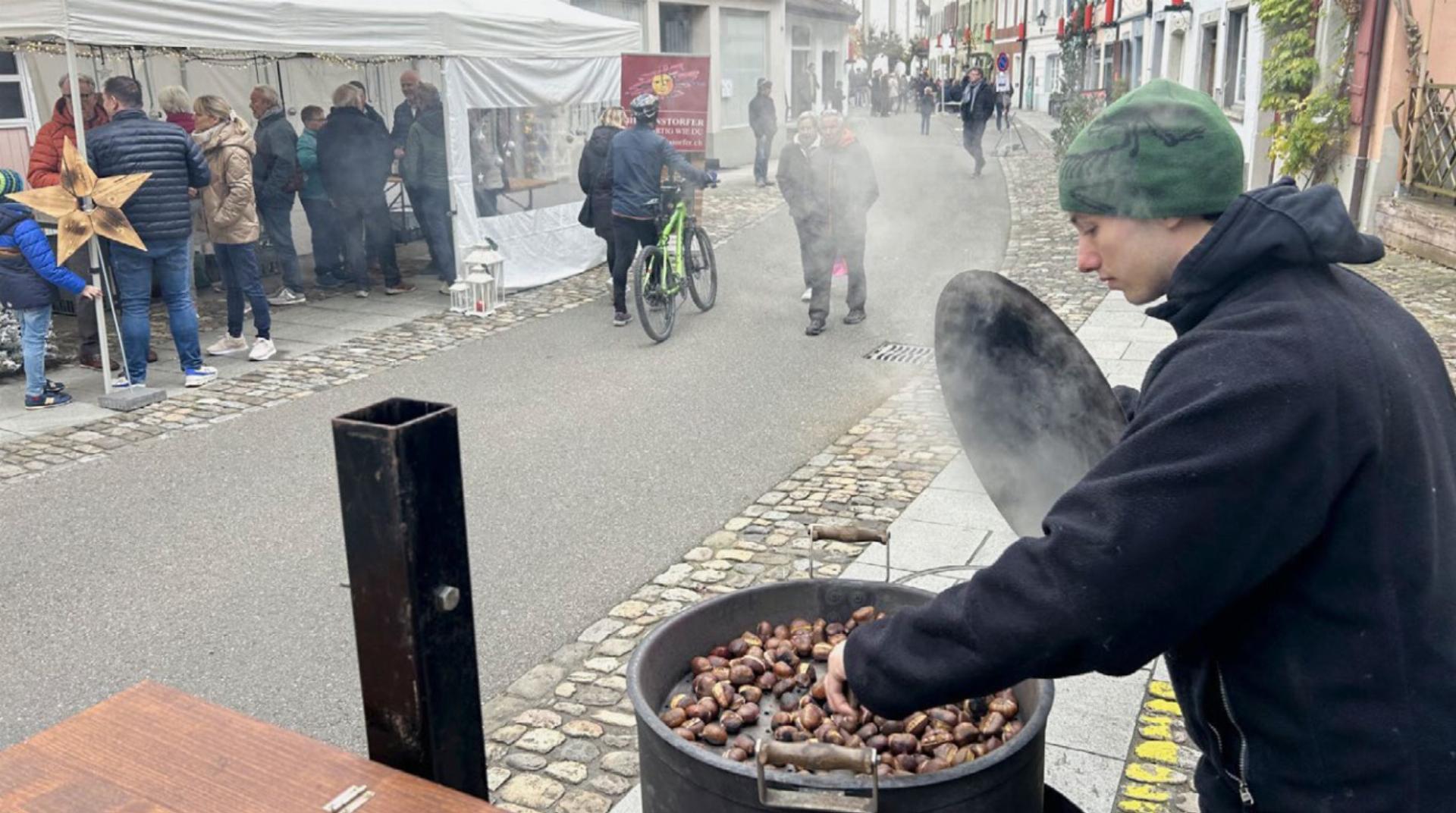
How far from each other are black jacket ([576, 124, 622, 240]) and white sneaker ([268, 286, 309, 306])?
3027 mm

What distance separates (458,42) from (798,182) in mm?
3290

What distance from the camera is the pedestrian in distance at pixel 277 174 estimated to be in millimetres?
10812

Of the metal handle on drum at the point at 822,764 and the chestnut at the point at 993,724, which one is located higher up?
the metal handle on drum at the point at 822,764

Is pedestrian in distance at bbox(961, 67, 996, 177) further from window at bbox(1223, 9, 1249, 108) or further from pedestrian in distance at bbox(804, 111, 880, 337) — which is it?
pedestrian in distance at bbox(804, 111, 880, 337)

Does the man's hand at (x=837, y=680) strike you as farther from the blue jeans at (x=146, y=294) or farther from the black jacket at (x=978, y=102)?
the black jacket at (x=978, y=102)

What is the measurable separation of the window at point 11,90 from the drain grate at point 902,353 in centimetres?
845

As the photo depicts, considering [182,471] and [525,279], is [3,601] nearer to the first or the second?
[182,471]

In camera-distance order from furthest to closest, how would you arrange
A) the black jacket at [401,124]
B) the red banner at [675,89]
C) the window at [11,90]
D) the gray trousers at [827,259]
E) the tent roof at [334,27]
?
the red banner at [675,89], the black jacket at [401,124], the window at [11,90], the gray trousers at [827,259], the tent roof at [334,27]

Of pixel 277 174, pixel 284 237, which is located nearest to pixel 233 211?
pixel 277 174

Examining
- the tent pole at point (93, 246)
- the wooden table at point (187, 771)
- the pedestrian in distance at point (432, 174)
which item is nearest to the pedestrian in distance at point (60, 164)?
the tent pole at point (93, 246)

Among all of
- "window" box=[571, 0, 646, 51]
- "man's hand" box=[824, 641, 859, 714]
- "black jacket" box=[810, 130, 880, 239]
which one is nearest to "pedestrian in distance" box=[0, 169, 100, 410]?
"black jacket" box=[810, 130, 880, 239]

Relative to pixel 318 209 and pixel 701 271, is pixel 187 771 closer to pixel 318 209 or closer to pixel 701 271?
pixel 701 271

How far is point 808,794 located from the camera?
1805 mm

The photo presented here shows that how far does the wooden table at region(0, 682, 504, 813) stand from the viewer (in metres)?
1.66
